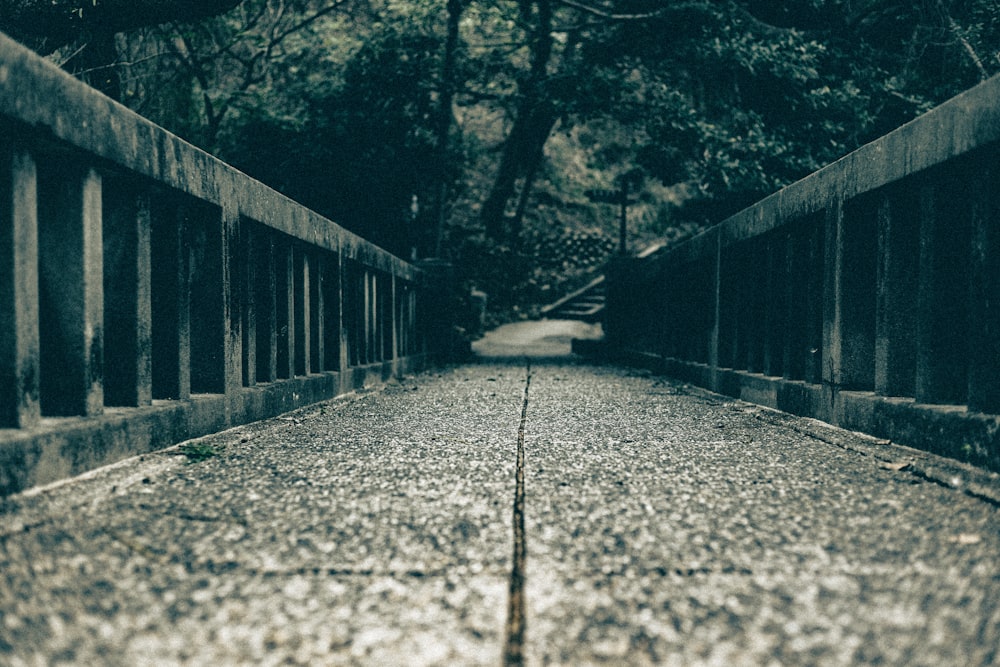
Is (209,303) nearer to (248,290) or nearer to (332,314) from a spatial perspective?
(248,290)

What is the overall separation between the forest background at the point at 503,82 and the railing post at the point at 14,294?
3.36m

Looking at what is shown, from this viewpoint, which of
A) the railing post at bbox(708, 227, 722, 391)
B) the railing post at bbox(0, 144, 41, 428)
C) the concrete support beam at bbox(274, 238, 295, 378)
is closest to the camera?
the railing post at bbox(0, 144, 41, 428)

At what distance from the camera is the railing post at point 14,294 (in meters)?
1.55

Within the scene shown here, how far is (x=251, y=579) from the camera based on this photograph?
3.83 ft

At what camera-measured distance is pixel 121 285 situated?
2.09 meters

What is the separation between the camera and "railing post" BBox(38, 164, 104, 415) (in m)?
1.79

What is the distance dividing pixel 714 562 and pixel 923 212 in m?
1.46

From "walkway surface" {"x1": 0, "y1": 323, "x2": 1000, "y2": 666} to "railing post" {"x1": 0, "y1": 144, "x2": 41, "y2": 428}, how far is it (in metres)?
0.21

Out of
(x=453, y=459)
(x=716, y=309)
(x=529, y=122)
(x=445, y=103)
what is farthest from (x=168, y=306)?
(x=529, y=122)

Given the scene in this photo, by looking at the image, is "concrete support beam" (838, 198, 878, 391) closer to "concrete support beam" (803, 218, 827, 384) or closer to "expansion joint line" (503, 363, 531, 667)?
"concrete support beam" (803, 218, 827, 384)

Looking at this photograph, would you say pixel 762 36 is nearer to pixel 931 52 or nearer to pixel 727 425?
pixel 931 52

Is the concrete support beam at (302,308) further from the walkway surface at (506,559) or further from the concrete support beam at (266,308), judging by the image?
the walkway surface at (506,559)

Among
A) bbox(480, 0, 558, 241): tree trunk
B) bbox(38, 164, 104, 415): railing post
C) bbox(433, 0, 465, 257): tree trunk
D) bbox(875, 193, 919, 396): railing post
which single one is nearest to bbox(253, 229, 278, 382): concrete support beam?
bbox(38, 164, 104, 415): railing post

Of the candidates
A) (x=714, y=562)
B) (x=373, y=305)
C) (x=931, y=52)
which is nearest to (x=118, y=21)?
(x=373, y=305)
